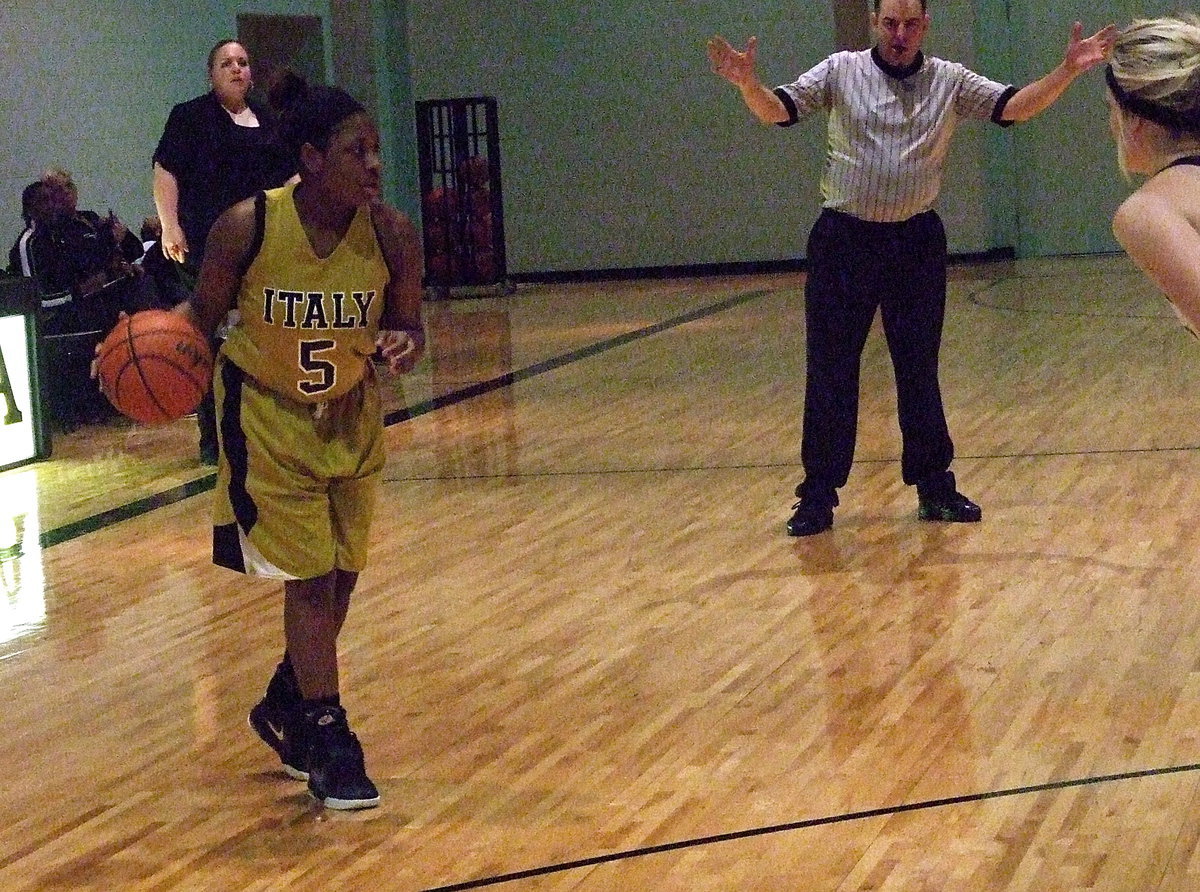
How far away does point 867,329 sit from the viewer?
5.98m

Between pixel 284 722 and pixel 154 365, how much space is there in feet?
2.45

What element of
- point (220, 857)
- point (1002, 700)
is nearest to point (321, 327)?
point (220, 857)

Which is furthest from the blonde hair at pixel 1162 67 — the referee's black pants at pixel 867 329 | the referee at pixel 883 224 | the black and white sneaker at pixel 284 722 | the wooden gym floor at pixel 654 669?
the referee's black pants at pixel 867 329

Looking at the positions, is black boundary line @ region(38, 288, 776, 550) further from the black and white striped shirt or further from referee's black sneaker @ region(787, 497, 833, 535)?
the black and white striped shirt

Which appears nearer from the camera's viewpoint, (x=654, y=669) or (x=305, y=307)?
(x=305, y=307)

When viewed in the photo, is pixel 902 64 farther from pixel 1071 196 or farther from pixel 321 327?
pixel 1071 196

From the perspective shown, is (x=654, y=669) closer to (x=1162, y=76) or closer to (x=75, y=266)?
(x=1162, y=76)

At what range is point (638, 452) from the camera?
777 centimetres

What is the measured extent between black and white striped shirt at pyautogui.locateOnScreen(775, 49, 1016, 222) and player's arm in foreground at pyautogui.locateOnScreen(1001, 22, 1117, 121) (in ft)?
0.14

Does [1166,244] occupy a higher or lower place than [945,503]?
higher

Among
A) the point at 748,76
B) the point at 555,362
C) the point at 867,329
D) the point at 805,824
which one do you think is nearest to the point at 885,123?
the point at 748,76

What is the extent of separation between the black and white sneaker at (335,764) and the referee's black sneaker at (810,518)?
2512 millimetres

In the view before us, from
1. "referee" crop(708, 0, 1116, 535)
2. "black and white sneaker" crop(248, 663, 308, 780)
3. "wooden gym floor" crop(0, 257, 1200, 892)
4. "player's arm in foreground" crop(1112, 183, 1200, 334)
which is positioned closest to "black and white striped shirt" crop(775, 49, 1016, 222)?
"referee" crop(708, 0, 1116, 535)

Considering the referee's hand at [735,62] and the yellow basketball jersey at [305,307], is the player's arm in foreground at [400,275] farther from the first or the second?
the referee's hand at [735,62]
